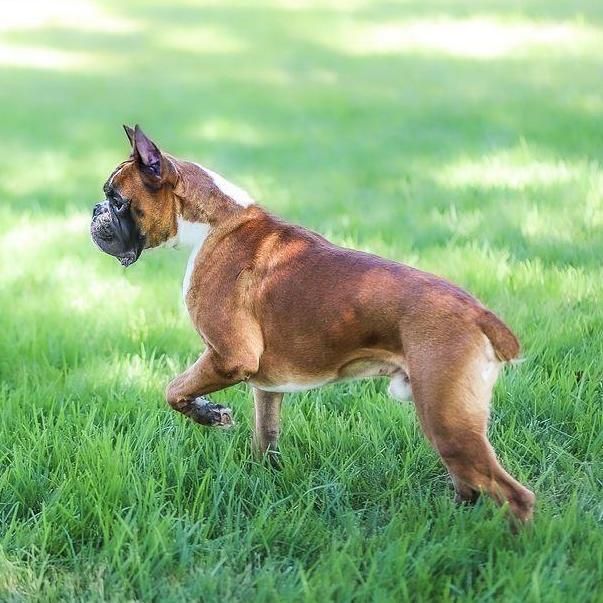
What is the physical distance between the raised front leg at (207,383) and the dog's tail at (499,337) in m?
0.83

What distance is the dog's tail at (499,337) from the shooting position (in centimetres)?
323

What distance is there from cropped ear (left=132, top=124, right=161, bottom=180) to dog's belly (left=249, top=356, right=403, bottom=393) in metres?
0.79

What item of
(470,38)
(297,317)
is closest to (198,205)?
(297,317)

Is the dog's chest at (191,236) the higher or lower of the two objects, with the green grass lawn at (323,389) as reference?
higher

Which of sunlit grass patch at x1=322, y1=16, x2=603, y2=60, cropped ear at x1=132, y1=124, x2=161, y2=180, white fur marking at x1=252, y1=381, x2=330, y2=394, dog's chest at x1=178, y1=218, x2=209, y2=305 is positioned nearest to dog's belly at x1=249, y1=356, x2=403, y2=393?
white fur marking at x1=252, y1=381, x2=330, y2=394

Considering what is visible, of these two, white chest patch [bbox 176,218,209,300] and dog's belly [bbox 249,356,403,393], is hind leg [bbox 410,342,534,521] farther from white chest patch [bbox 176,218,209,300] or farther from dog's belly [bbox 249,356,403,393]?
white chest patch [bbox 176,218,209,300]

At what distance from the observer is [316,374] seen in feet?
11.6

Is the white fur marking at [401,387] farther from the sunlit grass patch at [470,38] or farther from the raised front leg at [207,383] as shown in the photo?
the sunlit grass patch at [470,38]

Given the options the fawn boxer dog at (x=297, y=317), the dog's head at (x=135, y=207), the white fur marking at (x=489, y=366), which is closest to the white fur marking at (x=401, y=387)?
the fawn boxer dog at (x=297, y=317)

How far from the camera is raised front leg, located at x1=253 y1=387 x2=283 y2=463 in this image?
3945 mm

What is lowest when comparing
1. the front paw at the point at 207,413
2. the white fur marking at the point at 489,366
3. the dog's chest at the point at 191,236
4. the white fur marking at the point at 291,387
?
the front paw at the point at 207,413

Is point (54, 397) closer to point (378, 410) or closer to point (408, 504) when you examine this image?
point (378, 410)

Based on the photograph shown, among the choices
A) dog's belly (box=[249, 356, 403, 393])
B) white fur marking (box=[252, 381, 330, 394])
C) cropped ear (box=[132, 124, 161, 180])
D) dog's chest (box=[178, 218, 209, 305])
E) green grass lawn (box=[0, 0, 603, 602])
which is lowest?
green grass lawn (box=[0, 0, 603, 602])

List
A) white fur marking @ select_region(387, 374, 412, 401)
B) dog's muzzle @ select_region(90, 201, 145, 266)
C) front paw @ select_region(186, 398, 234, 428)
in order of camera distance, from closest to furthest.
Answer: white fur marking @ select_region(387, 374, 412, 401), dog's muzzle @ select_region(90, 201, 145, 266), front paw @ select_region(186, 398, 234, 428)
